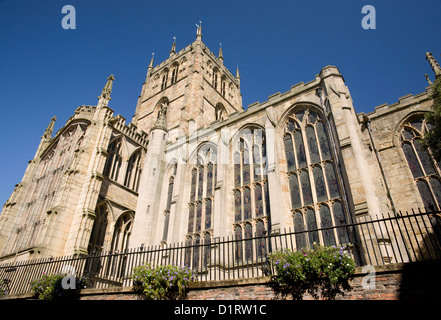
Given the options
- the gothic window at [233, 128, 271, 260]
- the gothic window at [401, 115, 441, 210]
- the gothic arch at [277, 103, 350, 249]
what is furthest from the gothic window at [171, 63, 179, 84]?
the gothic window at [401, 115, 441, 210]

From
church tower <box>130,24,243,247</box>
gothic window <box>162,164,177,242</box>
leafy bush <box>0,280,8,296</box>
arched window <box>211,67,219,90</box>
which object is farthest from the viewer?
arched window <box>211,67,219,90</box>

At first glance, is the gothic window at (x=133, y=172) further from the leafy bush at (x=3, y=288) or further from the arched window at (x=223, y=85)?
the arched window at (x=223, y=85)

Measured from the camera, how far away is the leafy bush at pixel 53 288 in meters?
9.46

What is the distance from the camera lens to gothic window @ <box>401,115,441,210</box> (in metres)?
12.3

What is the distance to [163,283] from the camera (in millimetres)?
8156

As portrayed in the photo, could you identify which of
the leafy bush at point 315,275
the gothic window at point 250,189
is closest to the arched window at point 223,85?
the gothic window at point 250,189

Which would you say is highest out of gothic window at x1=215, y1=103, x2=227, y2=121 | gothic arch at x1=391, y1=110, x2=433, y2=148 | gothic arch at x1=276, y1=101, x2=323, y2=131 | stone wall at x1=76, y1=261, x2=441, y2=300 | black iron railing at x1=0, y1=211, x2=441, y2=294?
gothic window at x1=215, y1=103, x2=227, y2=121

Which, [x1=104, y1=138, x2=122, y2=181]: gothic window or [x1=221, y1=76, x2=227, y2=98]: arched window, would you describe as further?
[x1=221, y1=76, x2=227, y2=98]: arched window

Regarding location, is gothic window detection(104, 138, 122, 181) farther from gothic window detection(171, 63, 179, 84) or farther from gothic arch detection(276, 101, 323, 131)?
gothic window detection(171, 63, 179, 84)

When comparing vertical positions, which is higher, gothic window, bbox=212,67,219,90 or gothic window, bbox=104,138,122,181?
gothic window, bbox=212,67,219,90

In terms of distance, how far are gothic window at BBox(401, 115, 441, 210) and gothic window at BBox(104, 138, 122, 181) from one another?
58.2 ft

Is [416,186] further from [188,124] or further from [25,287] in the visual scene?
[25,287]

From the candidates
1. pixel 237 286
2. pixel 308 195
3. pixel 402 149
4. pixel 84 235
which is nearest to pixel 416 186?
pixel 402 149

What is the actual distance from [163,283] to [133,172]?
562 inches
